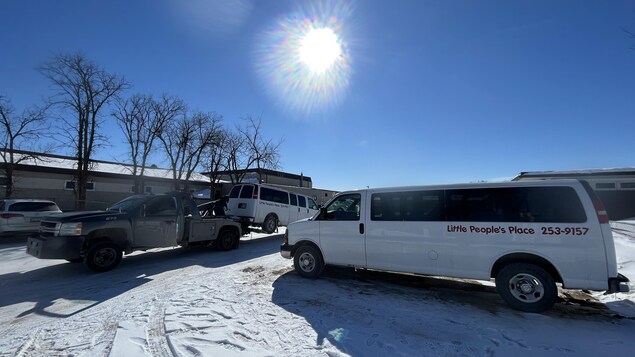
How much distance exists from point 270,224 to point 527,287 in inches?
407

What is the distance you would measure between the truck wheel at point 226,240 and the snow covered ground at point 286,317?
128 inches

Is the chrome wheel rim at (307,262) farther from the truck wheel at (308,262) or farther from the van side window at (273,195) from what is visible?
the van side window at (273,195)

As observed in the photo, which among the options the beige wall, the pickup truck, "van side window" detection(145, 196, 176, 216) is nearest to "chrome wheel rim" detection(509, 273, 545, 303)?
the pickup truck

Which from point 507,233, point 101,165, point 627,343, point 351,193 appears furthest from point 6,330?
point 101,165

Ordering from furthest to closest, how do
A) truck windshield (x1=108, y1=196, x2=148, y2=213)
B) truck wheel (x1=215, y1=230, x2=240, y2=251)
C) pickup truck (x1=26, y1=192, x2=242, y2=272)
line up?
→ truck wheel (x1=215, y1=230, x2=240, y2=251) < truck windshield (x1=108, y1=196, x2=148, y2=213) < pickup truck (x1=26, y1=192, x2=242, y2=272)

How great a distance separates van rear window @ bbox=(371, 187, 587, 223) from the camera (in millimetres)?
4719

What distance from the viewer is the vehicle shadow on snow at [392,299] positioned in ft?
15.3

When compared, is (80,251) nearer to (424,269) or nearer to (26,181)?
(424,269)

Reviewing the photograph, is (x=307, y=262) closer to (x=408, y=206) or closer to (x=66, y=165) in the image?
(x=408, y=206)

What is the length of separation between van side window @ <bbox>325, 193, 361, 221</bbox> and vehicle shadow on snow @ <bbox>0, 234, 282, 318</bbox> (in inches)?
141

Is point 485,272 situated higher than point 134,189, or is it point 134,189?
point 134,189

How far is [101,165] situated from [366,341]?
32.4 m

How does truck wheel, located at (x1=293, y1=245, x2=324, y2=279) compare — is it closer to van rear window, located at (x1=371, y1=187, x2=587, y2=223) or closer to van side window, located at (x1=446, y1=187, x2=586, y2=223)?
van rear window, located at (x1=371, y1=187, x2=587, y2=223)

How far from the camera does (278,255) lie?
386 inches
